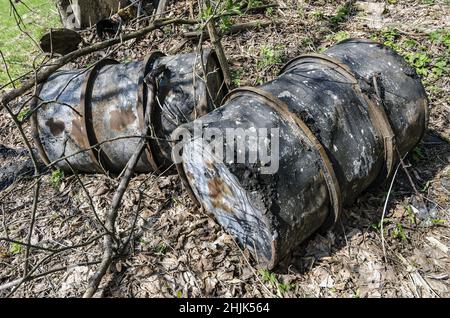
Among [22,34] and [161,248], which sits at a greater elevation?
[22,34]

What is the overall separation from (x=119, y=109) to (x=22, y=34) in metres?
5.37

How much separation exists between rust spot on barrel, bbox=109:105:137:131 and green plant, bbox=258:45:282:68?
7.39 ft

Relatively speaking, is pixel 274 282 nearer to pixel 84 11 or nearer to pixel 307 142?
pixel 307 142

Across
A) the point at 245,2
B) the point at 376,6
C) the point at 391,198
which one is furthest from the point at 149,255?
the point at 376,6

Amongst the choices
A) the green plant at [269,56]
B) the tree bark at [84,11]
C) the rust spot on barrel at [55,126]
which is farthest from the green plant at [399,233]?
the tree bark at [84,11]

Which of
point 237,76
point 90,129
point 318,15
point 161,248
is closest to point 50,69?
point 90,129

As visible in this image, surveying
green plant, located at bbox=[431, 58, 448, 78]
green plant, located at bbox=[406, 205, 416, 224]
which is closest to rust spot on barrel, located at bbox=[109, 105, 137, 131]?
green plant, located at bbox=[406, 205, 416, 224]

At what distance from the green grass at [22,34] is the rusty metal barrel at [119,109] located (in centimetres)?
284

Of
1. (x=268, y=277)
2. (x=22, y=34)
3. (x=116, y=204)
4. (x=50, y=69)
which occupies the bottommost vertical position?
(x=268, y=277)

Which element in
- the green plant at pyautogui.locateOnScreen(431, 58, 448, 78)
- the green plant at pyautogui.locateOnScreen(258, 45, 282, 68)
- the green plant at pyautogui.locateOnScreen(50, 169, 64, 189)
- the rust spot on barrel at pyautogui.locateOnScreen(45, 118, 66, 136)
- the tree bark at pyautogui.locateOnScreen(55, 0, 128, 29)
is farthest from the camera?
the tree bark at pyautogui.locateOnScreen(55, 0, 128, 29)

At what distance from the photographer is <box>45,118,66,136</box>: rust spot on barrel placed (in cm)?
389

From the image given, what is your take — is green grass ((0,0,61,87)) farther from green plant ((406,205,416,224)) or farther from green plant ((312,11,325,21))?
green plant ((406,205,416,224))

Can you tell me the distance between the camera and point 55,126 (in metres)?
3.91

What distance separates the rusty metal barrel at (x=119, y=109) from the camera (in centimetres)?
365
